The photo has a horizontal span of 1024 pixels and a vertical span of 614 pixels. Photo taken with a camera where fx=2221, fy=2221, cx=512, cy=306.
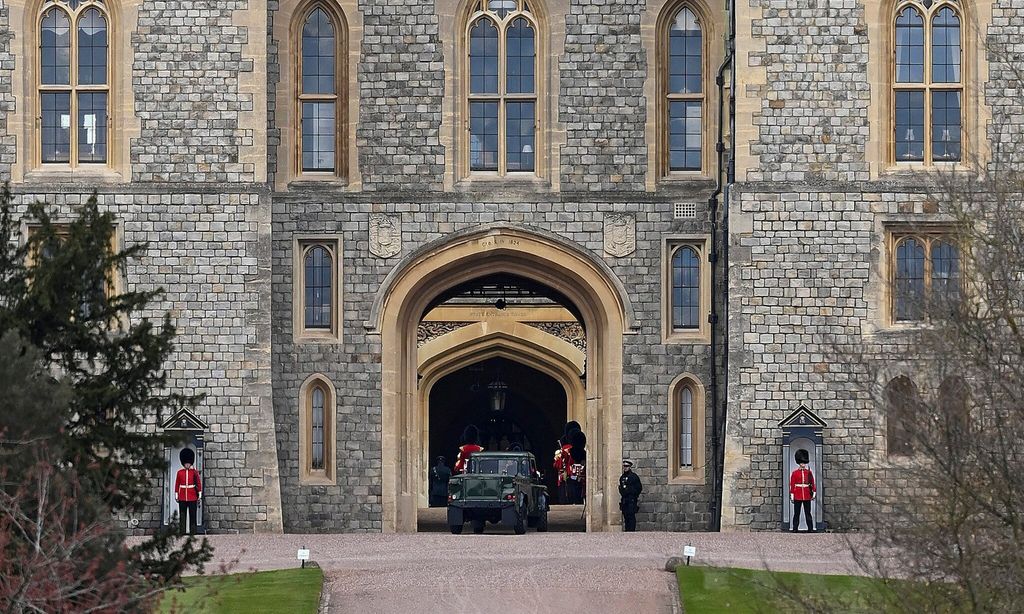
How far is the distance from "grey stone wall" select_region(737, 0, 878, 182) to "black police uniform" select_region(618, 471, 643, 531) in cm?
428

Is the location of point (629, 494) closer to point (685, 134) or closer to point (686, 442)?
point (686, 442)

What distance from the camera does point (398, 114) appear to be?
99.1ft

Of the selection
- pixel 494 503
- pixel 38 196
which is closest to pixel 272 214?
pixel 38 196

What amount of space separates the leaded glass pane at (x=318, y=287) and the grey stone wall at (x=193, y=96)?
1.61 meters

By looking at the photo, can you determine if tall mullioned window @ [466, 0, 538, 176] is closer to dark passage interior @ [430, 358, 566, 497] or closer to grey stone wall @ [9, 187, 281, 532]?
grey stone wall @ [9, 187, 281, 532]

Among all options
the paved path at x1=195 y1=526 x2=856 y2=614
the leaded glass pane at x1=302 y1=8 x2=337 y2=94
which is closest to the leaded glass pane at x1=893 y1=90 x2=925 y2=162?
the paved path at x1=195 y1=526 x2=856 y2=614

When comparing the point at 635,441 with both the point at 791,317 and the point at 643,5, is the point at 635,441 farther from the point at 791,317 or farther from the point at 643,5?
the point at 643,5

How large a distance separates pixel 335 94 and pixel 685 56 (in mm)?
4839

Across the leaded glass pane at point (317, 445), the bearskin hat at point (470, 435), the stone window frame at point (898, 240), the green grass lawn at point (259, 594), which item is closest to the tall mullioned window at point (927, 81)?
the stone window frame at point (898, 240)

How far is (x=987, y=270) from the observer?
16.5 m

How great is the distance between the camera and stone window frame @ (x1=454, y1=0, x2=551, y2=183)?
30.3m

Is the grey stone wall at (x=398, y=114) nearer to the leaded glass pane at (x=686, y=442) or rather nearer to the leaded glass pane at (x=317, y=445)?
the leaded glass pane at (x=317, y=445)

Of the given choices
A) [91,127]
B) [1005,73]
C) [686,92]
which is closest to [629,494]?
[686,92]

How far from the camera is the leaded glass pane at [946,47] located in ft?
97.1
